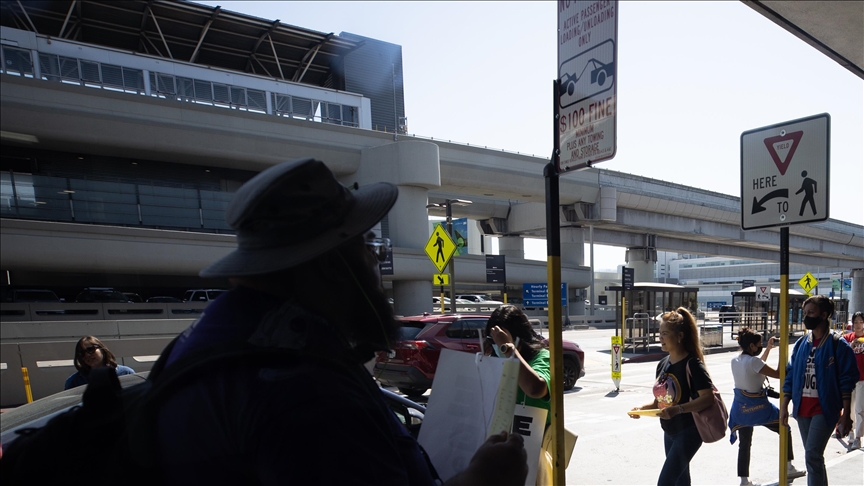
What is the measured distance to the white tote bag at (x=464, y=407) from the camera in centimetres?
189

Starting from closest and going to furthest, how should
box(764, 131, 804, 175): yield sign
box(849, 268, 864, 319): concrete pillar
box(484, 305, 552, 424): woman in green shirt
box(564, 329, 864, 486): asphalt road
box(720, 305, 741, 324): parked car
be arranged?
box(484, 305, 552, 424): woman in green shirt, box(764, 131, 804, 175): yield sign, box(564, 329, 864, 486): asphalt road, box(720, 305, 741, 324): parked car, box(849, 268, 864, 319): concrete pillar

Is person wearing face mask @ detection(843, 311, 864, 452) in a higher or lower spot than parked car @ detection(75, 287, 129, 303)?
lower

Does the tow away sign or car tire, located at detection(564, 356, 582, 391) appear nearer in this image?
the tow away sign

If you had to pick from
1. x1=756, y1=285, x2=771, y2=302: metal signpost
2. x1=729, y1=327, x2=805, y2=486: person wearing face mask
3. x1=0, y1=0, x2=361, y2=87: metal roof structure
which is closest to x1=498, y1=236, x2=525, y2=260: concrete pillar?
x1=756, y1=285, x2=771, y2=302: metal signpost

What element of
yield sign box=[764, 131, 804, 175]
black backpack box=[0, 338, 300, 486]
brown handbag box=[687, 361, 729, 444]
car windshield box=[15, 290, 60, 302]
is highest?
yield sign box=[764, 131, 804, 175]

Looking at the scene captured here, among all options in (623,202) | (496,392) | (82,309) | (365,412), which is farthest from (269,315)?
(623,202)

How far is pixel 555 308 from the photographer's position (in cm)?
286

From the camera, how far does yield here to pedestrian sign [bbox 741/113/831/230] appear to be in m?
4.08

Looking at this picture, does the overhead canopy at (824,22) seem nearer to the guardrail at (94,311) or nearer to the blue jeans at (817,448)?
the blue jeans at (817,448)

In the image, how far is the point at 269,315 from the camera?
126cm

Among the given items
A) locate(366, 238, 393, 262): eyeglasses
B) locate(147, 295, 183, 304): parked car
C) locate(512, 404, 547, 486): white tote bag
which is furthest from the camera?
locate(512, 404, 547, 486): white tote bag

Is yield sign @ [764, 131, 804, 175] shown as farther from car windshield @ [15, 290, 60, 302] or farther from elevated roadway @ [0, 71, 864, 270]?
car windshield @ [15, 290, 60, 302]

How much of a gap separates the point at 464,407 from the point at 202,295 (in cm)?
94

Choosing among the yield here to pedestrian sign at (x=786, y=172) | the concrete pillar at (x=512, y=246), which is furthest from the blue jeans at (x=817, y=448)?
the concrete pillar at (x=512, y=246)
